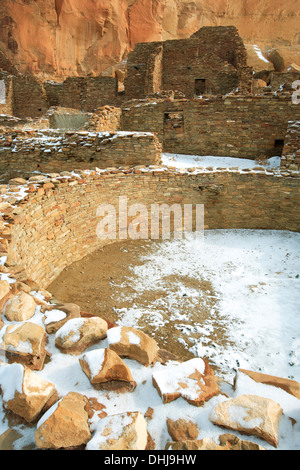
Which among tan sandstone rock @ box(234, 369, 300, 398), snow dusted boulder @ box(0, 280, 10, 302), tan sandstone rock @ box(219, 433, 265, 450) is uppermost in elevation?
snow dusted boulder @ box(0, 280, 10, 302)

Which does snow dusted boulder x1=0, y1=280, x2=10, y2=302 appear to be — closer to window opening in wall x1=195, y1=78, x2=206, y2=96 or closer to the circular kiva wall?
the circular kiva wall

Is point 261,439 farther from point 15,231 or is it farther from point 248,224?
point 248,224

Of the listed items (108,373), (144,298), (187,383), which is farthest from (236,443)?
(144,298)

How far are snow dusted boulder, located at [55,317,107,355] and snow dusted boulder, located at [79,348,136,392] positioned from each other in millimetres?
301

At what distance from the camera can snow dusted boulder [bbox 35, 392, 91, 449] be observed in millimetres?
1479

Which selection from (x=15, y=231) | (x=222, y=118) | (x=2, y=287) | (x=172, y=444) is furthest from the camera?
(x=222, y=118)

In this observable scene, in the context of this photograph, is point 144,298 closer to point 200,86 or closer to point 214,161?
point 214,161

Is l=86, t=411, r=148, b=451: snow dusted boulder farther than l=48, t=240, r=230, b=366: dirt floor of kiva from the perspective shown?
No

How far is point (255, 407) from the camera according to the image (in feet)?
5.79

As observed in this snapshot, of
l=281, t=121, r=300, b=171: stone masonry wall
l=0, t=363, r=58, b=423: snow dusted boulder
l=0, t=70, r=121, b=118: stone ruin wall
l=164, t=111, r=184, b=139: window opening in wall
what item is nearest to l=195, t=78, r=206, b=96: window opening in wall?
l=0, t=70, r=121, b=118: stone ruin wall

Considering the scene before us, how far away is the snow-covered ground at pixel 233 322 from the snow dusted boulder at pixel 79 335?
0.19 ft

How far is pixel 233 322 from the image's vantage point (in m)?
4.40
